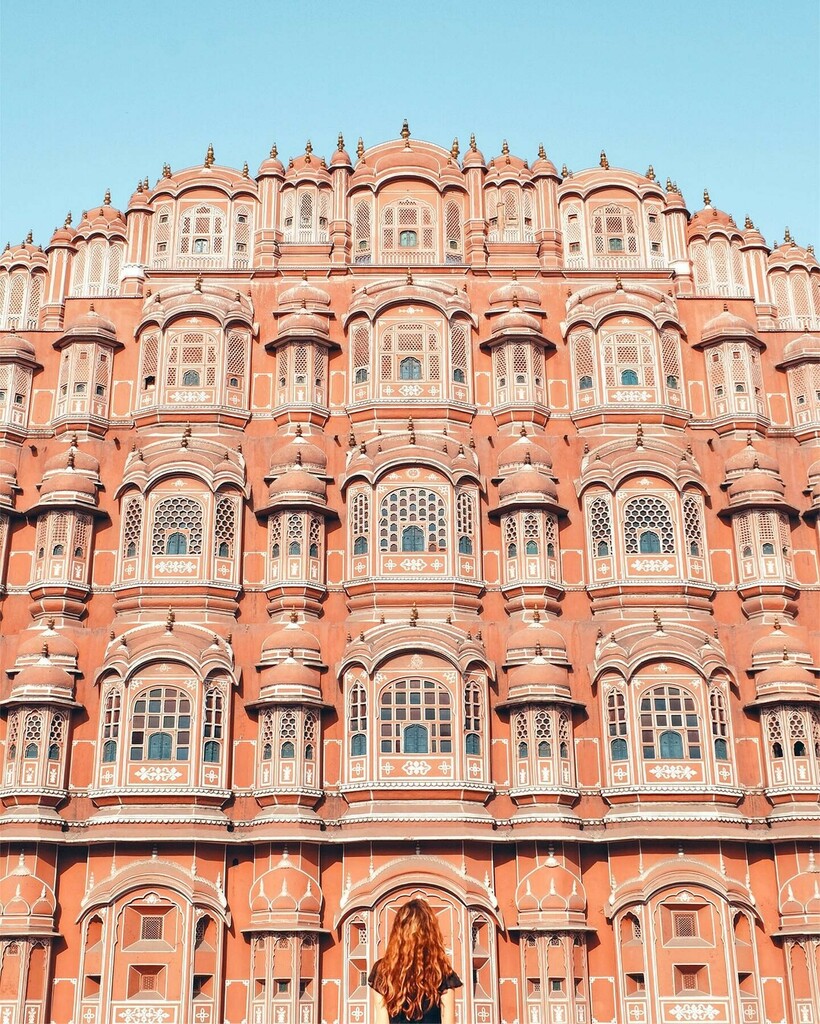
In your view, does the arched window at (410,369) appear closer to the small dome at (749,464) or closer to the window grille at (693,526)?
the window grille at (693,526)

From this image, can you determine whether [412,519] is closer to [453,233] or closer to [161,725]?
[161,725]

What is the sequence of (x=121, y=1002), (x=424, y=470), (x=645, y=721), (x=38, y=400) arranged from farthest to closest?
(x=38, y=400)
(x=424, y=470)
(x=645, y=721)
(x=121, y=1002)

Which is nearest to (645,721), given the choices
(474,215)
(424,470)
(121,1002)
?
(424,470)

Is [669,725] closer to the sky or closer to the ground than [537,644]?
→ closer to the ground

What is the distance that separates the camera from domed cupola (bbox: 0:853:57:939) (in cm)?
2866

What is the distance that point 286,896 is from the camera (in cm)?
2888

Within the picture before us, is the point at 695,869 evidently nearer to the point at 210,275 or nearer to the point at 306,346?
the point at 306,346

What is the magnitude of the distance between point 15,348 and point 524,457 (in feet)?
48.6

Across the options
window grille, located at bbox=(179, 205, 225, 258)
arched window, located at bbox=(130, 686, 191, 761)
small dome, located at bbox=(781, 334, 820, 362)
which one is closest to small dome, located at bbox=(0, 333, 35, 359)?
window grille, located at bbox=(179, 205, 225, 258)

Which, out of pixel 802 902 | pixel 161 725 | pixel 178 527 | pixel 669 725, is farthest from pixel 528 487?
pixel 802 902

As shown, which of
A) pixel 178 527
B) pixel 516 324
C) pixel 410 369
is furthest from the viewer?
pixel 410 369

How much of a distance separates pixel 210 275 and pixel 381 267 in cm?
506

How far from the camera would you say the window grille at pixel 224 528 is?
3291cm

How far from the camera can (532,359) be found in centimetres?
3547
